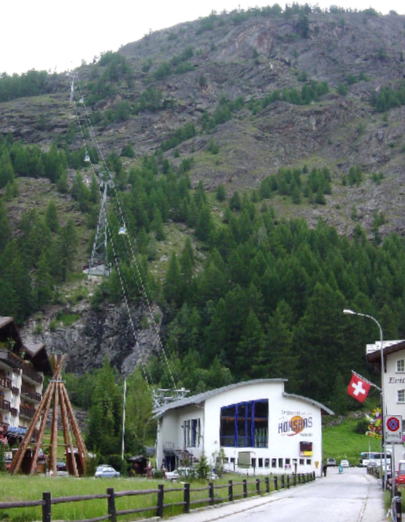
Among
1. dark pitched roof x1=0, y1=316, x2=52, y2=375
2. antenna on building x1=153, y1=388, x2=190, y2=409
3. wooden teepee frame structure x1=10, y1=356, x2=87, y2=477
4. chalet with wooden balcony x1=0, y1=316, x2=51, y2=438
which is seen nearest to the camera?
wooden teepee frame structure x1=10, y1=356, x2=87, y2=477

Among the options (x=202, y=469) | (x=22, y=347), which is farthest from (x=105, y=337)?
(x=202, y=469)

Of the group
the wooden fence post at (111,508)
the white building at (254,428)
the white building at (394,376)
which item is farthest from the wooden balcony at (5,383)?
the wooden fence post at (111,508)

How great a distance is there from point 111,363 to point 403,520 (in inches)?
3602

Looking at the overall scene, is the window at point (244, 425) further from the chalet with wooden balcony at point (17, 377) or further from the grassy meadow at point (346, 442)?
the grassy meadow at point (346, 442)

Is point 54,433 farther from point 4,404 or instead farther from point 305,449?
point 305,449

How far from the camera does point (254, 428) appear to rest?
63.2 m

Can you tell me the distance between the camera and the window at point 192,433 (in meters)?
62.4

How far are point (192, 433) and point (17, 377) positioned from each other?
17.5m

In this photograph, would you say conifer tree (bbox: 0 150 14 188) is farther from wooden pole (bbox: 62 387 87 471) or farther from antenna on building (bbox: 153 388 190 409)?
wooden pole (bbox: 62 387 87 471)

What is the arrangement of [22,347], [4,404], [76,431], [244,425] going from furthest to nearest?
[22,347] < [244,425] < [4,404] < [76,431]

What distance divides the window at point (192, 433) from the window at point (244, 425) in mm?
2173

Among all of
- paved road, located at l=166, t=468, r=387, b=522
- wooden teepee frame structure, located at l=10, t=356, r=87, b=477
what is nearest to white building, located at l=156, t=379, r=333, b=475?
wooden teepee frame structure, located at l=10, t=356, r=87, b=477

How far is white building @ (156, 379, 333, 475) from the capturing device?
61094 mm

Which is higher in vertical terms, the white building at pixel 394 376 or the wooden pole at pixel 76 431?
the white building at pixel 394 376
